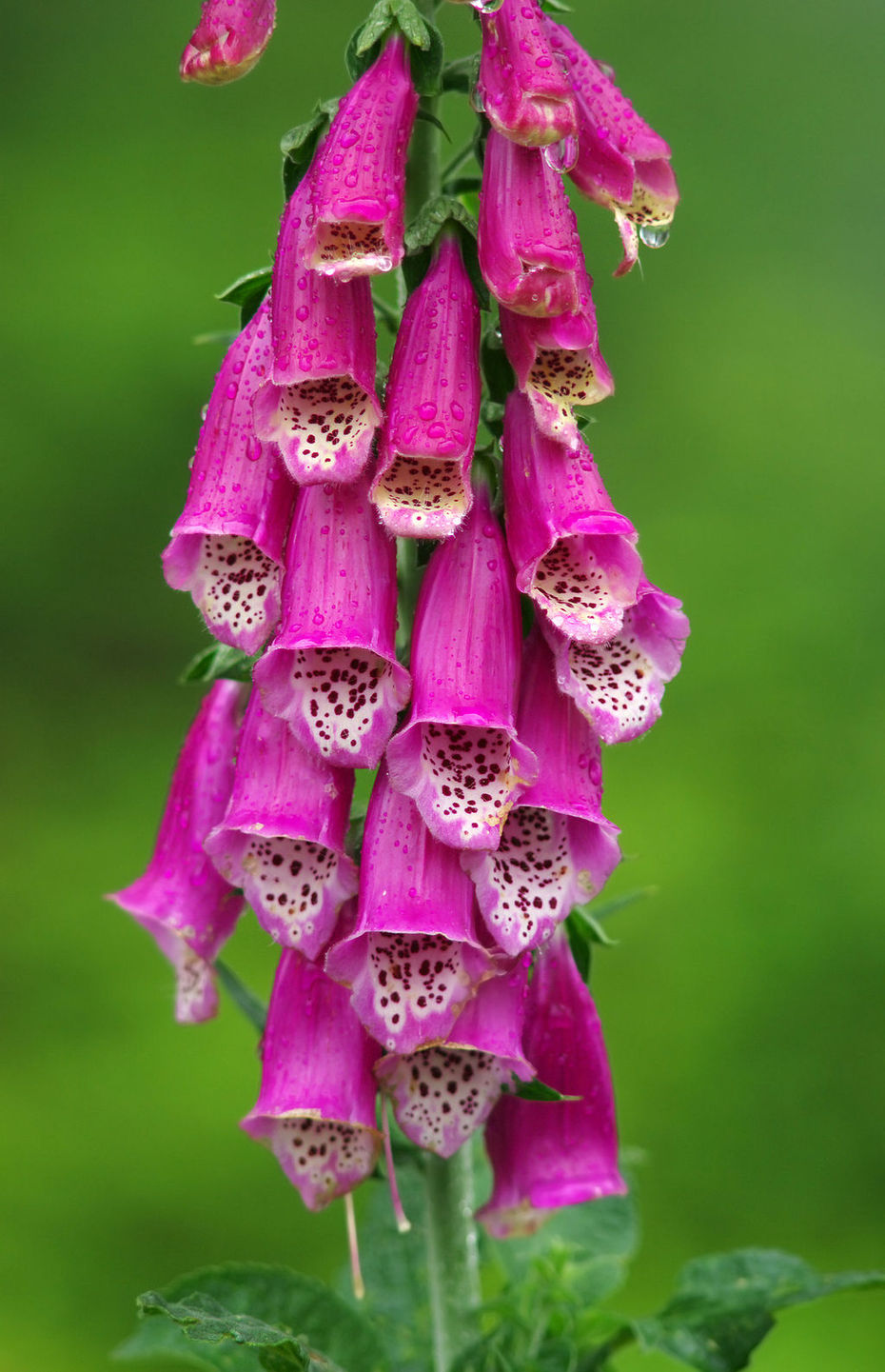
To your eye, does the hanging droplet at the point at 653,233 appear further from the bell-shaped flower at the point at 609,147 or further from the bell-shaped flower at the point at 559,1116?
the bell-shaped flower at the point at 559,1116

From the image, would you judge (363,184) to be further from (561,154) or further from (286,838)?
(286,838)

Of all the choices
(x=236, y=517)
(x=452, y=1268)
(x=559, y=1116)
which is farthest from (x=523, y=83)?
(x=452, y=1268)

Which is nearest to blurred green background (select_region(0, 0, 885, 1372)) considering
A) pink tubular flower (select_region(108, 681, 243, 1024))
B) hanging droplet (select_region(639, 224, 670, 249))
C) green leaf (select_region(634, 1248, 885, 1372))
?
green leaf (select_region(634, 1248, 885, 1372))

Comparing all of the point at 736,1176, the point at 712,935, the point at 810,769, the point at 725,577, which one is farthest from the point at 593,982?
the point at 725,577

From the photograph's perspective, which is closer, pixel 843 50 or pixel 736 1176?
pixel 736 1176

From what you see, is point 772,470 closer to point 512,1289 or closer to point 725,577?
point 725,577

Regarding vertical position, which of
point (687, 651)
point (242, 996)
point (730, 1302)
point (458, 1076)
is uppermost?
point (687, 651)
